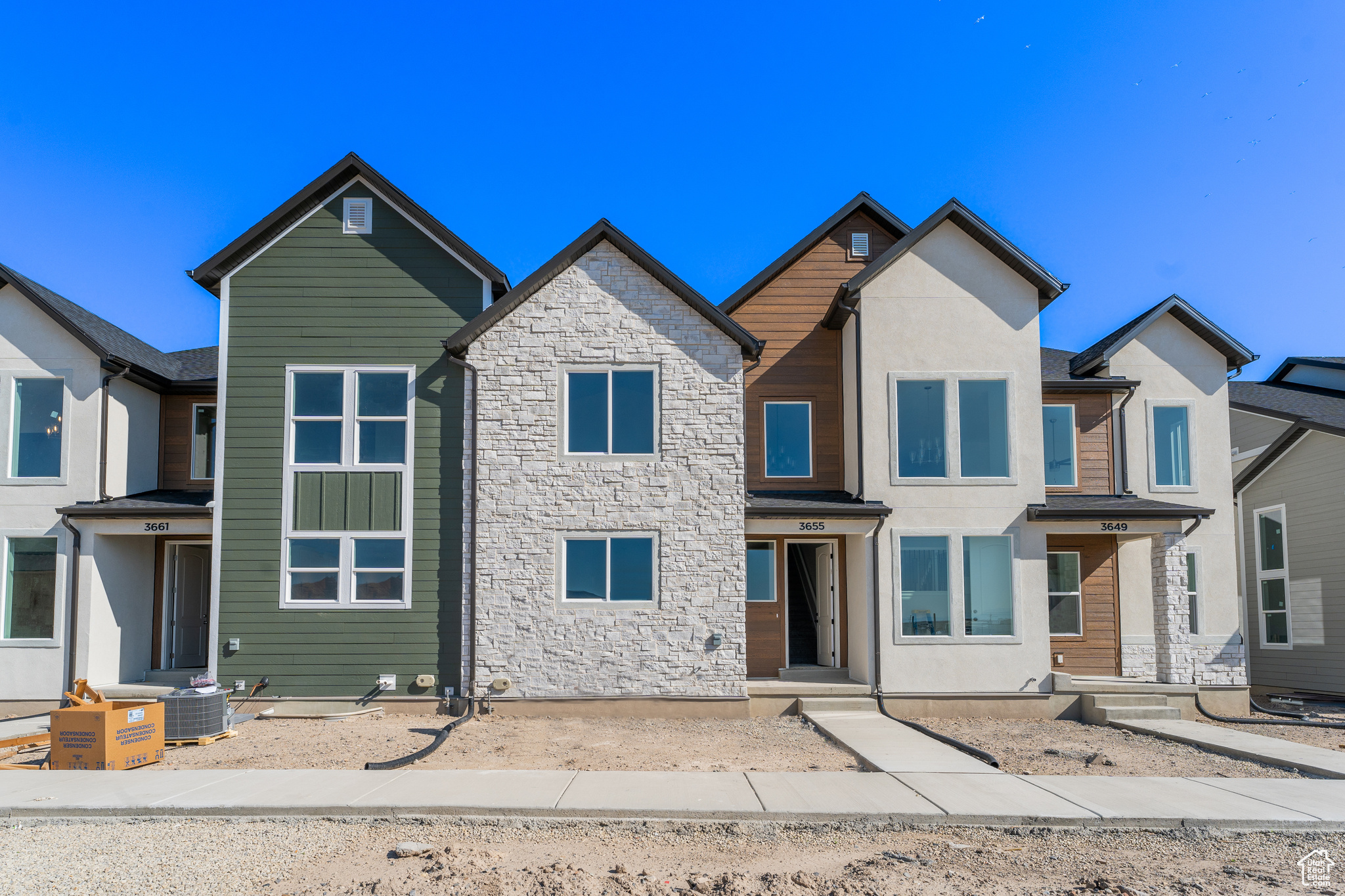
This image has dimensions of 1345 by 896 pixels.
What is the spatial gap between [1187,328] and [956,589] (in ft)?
24.8

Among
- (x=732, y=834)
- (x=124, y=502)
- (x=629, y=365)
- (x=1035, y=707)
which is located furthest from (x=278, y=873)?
(x=1035, y=707)

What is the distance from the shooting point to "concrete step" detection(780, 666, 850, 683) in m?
15.1

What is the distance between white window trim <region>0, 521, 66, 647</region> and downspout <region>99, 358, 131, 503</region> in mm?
602

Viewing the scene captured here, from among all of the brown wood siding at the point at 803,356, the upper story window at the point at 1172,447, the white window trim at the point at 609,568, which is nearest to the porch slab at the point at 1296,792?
the white window trim at the point at 609,568

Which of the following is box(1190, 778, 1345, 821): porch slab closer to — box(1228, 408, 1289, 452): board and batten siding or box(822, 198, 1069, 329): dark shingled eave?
box(822, 198, 1069, 329): dark shingled eave

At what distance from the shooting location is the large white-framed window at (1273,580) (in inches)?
746

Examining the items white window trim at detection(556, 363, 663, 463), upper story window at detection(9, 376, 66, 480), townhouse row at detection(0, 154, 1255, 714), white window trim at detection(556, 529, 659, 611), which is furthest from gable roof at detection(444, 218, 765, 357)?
upper story window at detection(9, 376, 66, 480)

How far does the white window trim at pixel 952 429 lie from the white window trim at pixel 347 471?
304 inches

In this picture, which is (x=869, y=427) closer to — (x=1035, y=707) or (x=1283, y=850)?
(x=1035, y=707)

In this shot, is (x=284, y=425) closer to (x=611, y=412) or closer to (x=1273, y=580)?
(x=611, y=412)

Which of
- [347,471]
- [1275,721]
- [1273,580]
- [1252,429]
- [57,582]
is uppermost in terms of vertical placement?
[1252,429]

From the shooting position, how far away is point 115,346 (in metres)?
15.4

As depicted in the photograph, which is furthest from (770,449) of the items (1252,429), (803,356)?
(1252,429)

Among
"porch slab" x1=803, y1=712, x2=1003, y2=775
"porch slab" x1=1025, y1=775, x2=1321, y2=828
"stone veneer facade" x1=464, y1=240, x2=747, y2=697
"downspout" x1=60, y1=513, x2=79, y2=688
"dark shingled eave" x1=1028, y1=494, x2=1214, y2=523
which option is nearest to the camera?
"porch slab" x1=1025, y1=775, x2=1321, y2=828
